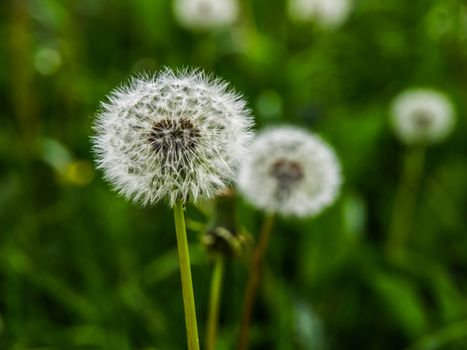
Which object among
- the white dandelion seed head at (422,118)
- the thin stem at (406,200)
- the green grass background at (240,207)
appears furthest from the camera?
the white dandelion seed head at (422,118)

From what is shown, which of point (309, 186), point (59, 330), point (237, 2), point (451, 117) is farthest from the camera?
point (237, 2)

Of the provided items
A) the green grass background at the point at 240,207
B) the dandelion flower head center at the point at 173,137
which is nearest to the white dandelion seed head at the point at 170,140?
the dandelion flower head center at the point at 173,137

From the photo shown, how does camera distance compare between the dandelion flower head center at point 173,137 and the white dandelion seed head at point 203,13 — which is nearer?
the dandelion flower head center at point 173,137

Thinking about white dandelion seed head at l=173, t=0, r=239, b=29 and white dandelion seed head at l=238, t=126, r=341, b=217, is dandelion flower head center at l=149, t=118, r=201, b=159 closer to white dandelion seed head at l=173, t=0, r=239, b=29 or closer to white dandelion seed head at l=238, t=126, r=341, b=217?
white dandelion seed head at l=238, t=126, r=341, b=217

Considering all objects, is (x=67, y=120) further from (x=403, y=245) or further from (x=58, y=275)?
(x=403, y=245)

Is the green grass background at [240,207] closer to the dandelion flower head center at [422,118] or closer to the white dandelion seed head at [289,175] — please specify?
the dandelion flower head center at [422,118]

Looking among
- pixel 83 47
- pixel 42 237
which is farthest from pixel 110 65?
pixel 42 237

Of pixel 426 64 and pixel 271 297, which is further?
pixel 426 64

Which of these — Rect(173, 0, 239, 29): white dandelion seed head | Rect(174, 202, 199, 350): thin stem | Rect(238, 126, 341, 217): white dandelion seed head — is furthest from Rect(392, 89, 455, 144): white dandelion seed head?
Rect(174, 202, 199, 350): thin stem
